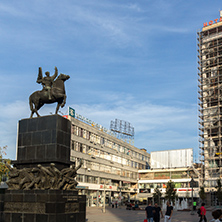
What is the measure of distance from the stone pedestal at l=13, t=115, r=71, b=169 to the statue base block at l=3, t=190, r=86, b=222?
6.03 feet

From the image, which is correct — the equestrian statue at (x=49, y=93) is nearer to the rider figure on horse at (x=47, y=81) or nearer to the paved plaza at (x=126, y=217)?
the rider figure on horse at (x=47, y=81)

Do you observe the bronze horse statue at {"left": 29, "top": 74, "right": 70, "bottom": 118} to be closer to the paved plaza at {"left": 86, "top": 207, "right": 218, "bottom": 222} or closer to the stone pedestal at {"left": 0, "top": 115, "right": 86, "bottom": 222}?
the stone pedestal at {"left": 0, "top": 115, "right": 86, "bottom": 222}

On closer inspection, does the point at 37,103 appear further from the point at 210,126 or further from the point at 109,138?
the point at 210,126

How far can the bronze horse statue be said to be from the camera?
20453 mm

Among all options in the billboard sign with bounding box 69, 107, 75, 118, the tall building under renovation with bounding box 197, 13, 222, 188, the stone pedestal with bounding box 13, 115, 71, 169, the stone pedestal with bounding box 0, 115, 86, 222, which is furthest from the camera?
the tall building under renovation with bounding box 197, 13, 222, 188

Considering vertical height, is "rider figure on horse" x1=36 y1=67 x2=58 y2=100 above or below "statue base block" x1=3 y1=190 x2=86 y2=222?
above

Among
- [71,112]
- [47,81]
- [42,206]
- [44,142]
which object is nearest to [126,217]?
[44,142]

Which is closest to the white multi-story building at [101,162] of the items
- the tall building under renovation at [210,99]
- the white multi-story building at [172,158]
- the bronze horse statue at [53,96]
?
the white multi-story building at [172,158]

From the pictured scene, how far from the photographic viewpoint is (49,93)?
806 inches

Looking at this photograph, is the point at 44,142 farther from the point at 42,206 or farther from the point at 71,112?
the point at 71,112

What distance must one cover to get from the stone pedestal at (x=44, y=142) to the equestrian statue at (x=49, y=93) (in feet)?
3.99

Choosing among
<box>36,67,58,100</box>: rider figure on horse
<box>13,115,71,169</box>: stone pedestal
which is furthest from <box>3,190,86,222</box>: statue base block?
<box>36,67,58,100</box>: rider figure on horse

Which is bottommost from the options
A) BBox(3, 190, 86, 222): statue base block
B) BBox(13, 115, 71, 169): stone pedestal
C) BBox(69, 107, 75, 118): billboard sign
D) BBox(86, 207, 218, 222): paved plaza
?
BBox(86, 207, 218, 222): paved plaza

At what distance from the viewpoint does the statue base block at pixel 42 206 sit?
16.7 meters
